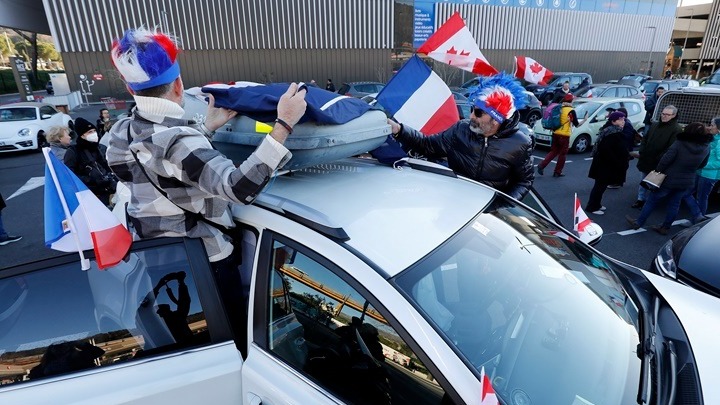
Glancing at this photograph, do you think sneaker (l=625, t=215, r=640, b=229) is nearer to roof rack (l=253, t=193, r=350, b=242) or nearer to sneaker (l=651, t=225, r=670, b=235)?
sneaker (l=651, t=225, r=670, b=235)

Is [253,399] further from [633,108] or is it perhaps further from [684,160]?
[633,108]

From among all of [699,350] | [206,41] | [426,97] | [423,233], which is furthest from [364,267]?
[206,41]

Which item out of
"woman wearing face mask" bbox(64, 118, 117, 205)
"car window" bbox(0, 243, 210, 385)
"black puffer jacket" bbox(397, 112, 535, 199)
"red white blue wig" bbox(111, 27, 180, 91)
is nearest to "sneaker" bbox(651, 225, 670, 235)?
"black puffer jacket" bbox(397, 112, 535, 199)

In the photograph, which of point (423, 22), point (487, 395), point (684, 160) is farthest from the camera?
point (423, 22)

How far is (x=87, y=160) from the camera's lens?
4.62m

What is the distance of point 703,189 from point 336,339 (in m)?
6.32

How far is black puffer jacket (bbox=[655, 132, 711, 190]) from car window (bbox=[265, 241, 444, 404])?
17.4 feet

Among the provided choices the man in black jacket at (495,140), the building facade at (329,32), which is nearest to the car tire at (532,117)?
the building facade at (329,32)

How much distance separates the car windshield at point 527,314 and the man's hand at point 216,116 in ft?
3.51

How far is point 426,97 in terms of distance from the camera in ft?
11.2

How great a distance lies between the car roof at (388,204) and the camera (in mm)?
1394

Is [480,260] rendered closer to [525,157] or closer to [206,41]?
[525,157]

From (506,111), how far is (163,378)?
2636 mm

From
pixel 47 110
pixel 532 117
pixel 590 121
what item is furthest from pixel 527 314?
pixel 47 110
